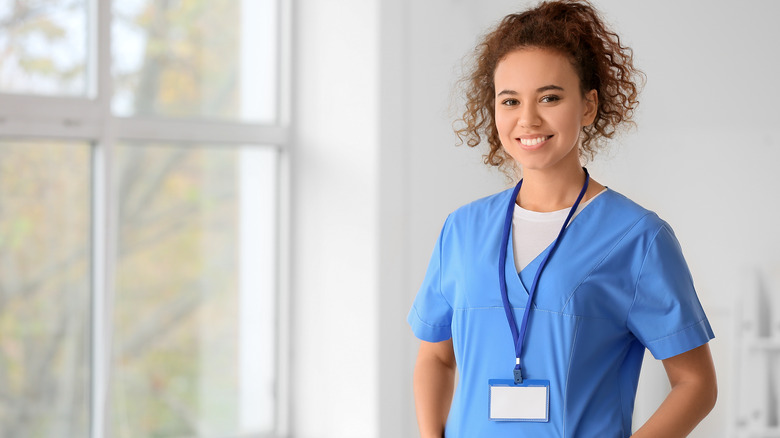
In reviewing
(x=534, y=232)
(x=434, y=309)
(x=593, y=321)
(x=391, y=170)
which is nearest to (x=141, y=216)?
(x=391, y=170)

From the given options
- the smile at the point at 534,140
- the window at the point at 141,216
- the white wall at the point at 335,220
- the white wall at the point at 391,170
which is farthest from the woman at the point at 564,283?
the window at the point at 141,216

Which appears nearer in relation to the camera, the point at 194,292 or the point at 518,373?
the point at 518,373

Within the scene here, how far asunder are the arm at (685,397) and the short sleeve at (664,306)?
1.4 inches

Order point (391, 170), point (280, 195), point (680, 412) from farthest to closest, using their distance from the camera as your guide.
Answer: point (280, 195)
point (391, 170)
point (680, 412)

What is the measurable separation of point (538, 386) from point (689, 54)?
1.18 meters

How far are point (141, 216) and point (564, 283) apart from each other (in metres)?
1.55

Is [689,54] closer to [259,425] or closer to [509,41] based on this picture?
[509,41]

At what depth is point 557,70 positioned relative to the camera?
4.16ft

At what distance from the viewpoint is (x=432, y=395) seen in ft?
4.78

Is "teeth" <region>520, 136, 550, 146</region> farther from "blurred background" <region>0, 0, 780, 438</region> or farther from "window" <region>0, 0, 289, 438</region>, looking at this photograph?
"window" <region>0, 0, 289, 438</region>

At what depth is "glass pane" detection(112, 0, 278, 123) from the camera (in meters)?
2.35

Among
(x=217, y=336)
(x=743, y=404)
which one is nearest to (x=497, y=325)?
(x=743, y=404)

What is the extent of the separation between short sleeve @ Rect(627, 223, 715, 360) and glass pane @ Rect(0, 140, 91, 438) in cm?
161

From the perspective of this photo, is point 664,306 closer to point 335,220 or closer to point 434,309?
point 434,309
